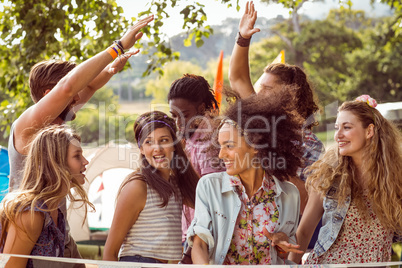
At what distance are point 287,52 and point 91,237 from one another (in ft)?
45.7

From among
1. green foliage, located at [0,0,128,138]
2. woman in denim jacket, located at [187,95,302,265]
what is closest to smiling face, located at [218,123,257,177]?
woman in denim jacket, located at [187,95,302,265]

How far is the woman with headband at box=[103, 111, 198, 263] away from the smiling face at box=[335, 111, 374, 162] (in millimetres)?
652

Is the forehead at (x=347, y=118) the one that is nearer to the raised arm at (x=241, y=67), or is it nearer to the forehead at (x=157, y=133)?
the raised arm at (x=241, y=67)

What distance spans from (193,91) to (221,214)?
0.95 meters

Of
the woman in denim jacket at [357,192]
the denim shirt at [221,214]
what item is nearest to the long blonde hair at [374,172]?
the woman in denim jacket at [357,192]

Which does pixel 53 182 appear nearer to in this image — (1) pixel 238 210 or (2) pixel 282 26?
(1) pixel 238 210

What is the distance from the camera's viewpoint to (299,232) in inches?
82.7

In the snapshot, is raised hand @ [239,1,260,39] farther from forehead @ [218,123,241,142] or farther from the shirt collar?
the shirt collar

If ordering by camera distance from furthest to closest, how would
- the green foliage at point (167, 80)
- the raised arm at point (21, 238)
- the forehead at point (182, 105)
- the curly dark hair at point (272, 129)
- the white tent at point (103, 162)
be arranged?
the green foliage at point (167, 80) → the white tent at point (103, 162) → the forehead at point (182, 105) → the curly dark hair at point (272, 129) → the raised arm at point (21, 238)

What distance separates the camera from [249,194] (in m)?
1.93

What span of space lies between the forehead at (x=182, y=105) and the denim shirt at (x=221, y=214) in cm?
74

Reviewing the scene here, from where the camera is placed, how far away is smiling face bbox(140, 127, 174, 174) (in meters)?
2.25

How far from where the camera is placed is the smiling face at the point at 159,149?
88.4 inches

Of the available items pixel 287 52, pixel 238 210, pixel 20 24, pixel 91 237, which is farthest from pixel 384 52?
pixel 238 210
